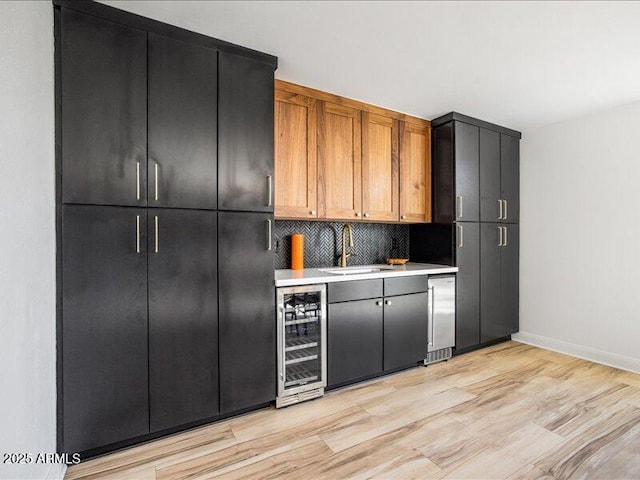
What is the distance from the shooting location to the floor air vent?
3133 mm

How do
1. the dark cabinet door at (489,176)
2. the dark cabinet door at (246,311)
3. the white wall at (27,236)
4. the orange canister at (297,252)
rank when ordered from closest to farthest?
the white wall at (27,236) → the dark cabinet door at (246,311) → the orange canister at (297,252) → the dark cabinet door at (489,176)

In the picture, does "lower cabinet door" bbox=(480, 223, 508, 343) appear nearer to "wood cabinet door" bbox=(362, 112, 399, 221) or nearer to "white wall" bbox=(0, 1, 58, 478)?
"wood cabinet door" bbox=(362, 112, 399, 221)

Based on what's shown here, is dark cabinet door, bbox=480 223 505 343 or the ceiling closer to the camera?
the ceiling

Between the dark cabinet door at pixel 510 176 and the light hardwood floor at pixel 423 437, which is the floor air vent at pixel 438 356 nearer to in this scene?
the light hardwood floor at pixel 423 437

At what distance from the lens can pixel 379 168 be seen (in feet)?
10.2

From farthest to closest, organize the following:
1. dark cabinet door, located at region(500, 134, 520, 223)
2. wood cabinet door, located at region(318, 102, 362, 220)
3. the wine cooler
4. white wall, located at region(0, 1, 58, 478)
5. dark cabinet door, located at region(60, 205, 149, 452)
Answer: dark cabinet door, located at region(500, 134, 520, 223) → wood cabinet door, located at region(318, 102, 362, 220) → the wine cooler → dark cabinet door, located at region(60, 205, 149, 452) → white wall, located at region(0, 1, 58, 478)

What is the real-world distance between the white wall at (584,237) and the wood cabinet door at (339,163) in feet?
7.46

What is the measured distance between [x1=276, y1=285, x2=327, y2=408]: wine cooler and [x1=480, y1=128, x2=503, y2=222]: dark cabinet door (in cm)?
220

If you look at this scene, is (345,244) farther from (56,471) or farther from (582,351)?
(582,351)

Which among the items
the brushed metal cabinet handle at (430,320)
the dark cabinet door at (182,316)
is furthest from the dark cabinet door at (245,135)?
the brushed metal cabinet handle at (430,320)

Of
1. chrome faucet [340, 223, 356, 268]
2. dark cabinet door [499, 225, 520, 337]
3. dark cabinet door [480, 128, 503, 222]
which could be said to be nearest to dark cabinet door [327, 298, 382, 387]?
chrome faucet [340, 223, 356, 268]

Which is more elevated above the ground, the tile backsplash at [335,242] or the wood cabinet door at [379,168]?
the wood cabinet door at [379,168]

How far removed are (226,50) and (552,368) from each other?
3829mm

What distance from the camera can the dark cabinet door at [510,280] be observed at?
375 cm
